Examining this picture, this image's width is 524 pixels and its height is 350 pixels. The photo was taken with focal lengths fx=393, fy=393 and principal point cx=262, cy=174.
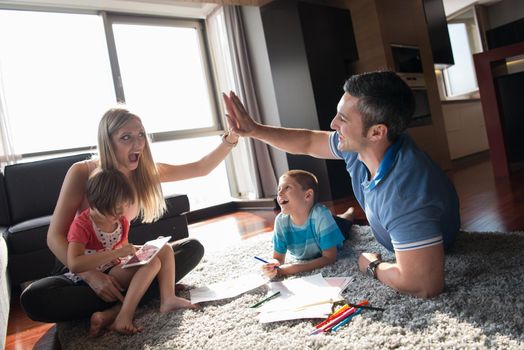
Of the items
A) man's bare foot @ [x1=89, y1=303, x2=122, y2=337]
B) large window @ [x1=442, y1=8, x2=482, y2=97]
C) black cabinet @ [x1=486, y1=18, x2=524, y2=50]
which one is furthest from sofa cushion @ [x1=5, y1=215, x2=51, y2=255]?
black cabinet @ [x1=486, y1=18, x2=524, y2=50]

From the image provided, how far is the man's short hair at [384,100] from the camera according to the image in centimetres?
120

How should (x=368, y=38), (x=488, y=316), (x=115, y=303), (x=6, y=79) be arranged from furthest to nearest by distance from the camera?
1. (x=368, y=38)
2. (x=6, y=79)
3. (x=115, y=303)
4. (x=488, y=316)

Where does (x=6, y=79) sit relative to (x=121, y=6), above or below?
below

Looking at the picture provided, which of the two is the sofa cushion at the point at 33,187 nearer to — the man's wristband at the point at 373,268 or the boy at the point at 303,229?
the boy at the point at 303,229

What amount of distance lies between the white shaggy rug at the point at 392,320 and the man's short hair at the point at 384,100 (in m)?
0.52

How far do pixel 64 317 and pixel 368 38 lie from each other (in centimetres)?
349

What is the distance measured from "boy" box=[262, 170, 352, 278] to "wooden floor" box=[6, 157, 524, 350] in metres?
0.68

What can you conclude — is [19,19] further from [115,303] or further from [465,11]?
[465,11]

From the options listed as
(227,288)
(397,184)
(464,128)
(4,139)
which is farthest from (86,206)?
(464,128)

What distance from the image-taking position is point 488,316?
0.96 m

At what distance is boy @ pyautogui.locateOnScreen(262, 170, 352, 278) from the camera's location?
1569 millimetres

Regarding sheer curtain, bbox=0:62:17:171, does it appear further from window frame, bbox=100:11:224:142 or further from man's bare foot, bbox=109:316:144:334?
man's bare foot, bbox=109:316:144:334

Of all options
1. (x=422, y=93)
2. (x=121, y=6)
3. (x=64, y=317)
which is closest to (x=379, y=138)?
(x=64, y=317)

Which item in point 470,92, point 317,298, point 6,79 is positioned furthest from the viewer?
point 470,92
